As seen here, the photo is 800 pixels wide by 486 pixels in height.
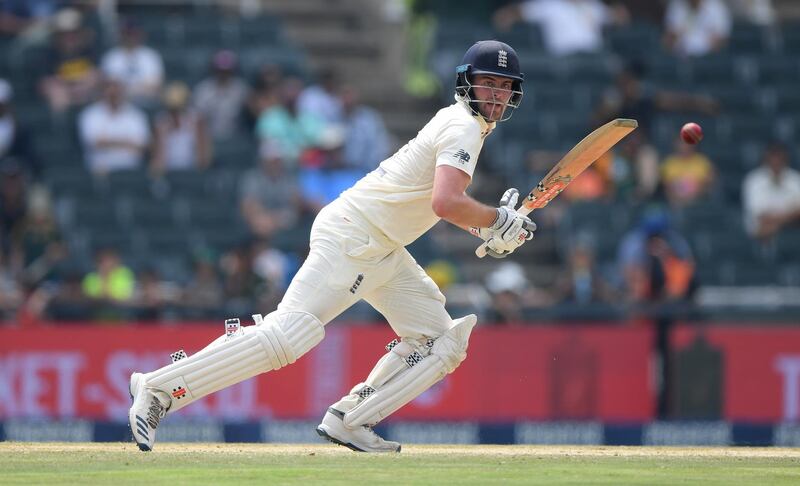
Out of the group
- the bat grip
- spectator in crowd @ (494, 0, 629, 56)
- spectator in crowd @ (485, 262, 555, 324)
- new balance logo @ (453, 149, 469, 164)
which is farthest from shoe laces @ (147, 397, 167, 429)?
spectator in crowd @ (494, 0, 629, 56)

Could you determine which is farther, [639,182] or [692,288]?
[639,182]

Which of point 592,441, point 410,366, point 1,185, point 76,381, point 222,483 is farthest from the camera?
point 1,185

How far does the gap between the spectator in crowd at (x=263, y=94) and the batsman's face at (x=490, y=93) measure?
6.75 metres

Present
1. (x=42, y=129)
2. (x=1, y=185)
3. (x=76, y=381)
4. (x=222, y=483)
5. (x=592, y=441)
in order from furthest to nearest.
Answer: (x=42, y=129) → (x=1, y=185) → (x=76, y=381) → (x=592, y=441) → (x=222, y=483)

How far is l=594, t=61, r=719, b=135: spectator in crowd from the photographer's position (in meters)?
14.1

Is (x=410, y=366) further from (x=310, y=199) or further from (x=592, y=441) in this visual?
(x=310, y=199)

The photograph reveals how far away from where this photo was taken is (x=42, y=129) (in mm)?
13453

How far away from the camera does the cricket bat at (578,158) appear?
717 cm

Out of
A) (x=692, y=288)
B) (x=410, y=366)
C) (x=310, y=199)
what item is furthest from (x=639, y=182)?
(x=410, y=366)

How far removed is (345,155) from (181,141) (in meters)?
1.42

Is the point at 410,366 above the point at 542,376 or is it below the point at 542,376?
above

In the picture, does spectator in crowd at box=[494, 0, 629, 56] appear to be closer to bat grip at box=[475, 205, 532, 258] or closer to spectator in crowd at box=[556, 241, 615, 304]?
spectator in crowd at box=[556, 241, 615, 304]

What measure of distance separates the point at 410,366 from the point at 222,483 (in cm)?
149

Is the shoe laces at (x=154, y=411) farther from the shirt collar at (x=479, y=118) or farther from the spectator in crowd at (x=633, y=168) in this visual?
the spectator in crowd at (x=633, y=168)
